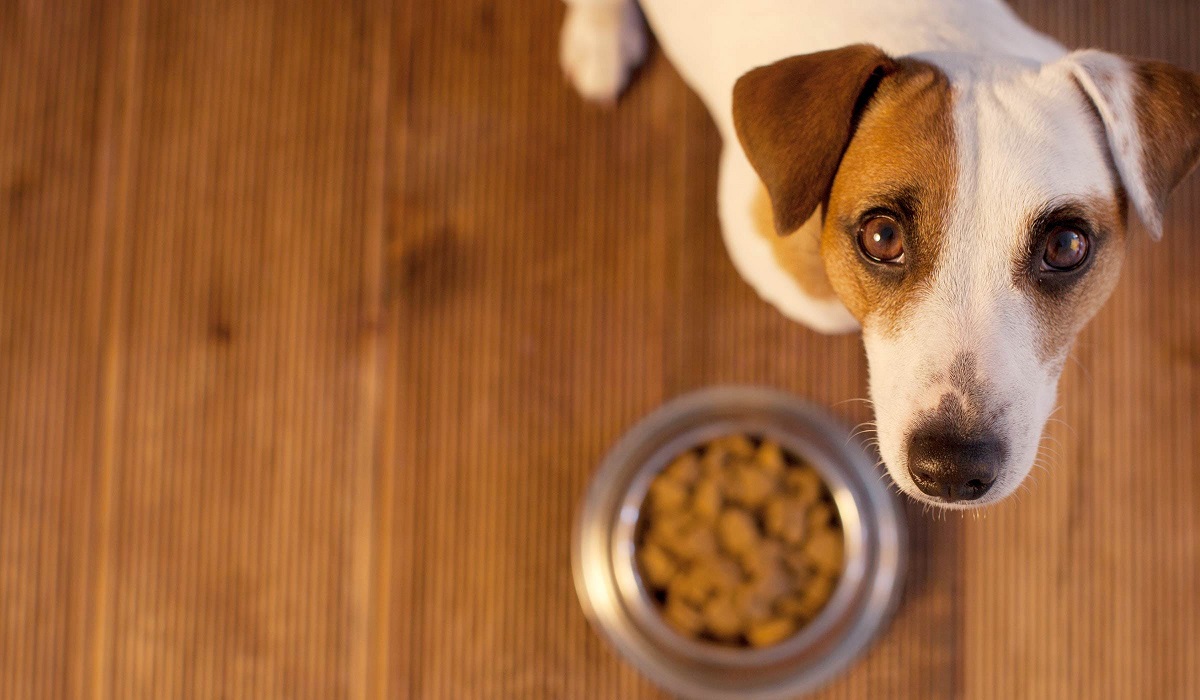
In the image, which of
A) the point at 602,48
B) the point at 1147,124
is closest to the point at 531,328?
the point at 602,48

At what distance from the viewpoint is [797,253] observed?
1366 millimetres

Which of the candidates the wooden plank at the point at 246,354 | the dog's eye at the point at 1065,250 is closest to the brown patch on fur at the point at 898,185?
the dog's eye at the point at 1065,250

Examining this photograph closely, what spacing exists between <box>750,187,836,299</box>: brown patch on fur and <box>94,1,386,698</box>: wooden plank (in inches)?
35.9

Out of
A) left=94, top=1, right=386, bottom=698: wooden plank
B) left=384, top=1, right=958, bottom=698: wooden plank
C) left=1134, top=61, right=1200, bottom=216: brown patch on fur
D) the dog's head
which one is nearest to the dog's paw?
left=384, top=1, right=958, bottom=698: wooden plank

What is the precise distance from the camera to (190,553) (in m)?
1.97

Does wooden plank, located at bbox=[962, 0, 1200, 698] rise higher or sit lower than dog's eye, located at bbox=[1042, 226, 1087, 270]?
lower

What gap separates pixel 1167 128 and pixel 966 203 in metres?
0.28

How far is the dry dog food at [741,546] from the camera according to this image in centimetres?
170

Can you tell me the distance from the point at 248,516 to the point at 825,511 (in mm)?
1183

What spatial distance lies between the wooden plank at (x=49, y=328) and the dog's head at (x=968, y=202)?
5.12ft

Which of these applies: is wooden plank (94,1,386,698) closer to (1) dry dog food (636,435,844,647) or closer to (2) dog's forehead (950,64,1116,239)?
(1) dry dog food (636,435,844,647)

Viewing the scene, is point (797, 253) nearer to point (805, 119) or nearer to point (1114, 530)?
point (805, 119)

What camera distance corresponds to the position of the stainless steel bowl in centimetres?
170

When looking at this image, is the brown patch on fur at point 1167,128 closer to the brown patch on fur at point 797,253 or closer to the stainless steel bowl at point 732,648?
the brown patch on fur at point 797,253
